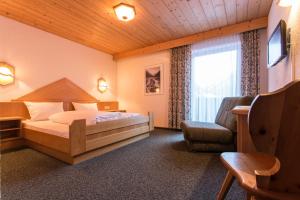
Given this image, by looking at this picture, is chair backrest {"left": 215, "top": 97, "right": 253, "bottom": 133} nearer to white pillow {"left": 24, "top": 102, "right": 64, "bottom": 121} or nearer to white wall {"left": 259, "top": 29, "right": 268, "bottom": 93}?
white wall {"left": 259, "top": 29, "right": 268, "bottom": 93}

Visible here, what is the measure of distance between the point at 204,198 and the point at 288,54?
1.79 meters

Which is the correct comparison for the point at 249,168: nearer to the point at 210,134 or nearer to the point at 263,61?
the point at 210,134

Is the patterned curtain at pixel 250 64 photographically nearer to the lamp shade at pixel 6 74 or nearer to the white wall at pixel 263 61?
the white wall at pixel 263 61

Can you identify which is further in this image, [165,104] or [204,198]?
[165,104]

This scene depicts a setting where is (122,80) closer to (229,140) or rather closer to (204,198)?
(229,140)

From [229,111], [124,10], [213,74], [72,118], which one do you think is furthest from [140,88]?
[229,111]

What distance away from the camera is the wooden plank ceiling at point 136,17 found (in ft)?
8.22

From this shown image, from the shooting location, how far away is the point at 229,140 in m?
2.31

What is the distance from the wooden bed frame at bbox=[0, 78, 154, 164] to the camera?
2.01 metres

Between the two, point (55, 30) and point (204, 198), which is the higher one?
point (55, 30)

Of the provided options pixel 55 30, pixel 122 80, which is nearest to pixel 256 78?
pixel 122 80

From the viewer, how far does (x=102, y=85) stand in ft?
15.6

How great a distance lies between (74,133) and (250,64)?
3471 mm

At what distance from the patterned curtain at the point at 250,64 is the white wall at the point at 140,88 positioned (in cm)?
185
